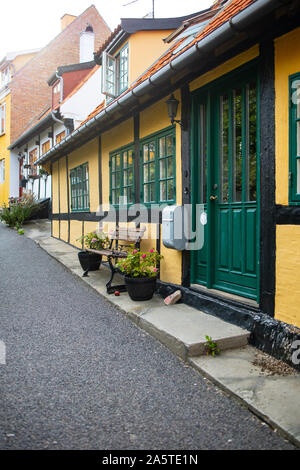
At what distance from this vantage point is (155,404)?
267cm

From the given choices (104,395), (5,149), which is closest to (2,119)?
(5,149)

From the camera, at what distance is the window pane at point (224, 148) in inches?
172

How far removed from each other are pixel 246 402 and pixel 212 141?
116 inches

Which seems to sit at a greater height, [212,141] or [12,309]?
[212,141]

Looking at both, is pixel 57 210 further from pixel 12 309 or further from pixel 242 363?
pixel 242 363

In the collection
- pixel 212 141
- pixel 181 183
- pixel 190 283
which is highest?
pixel 212 141

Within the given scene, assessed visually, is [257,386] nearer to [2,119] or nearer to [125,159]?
[125,159]

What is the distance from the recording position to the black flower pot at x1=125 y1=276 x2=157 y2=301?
202 inches

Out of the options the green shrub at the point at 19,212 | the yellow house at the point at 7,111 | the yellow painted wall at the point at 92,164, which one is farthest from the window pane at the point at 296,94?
the yellow house at the point at 7,111

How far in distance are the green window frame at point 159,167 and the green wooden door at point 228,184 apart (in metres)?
0.59

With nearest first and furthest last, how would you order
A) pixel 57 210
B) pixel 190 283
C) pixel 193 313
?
pixel 193 313, pixel 190 283, pixel 57 210

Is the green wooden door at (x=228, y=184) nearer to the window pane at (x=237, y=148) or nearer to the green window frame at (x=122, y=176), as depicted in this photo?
the window pane at (x=237, y=148)

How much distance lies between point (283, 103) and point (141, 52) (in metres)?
4.55
